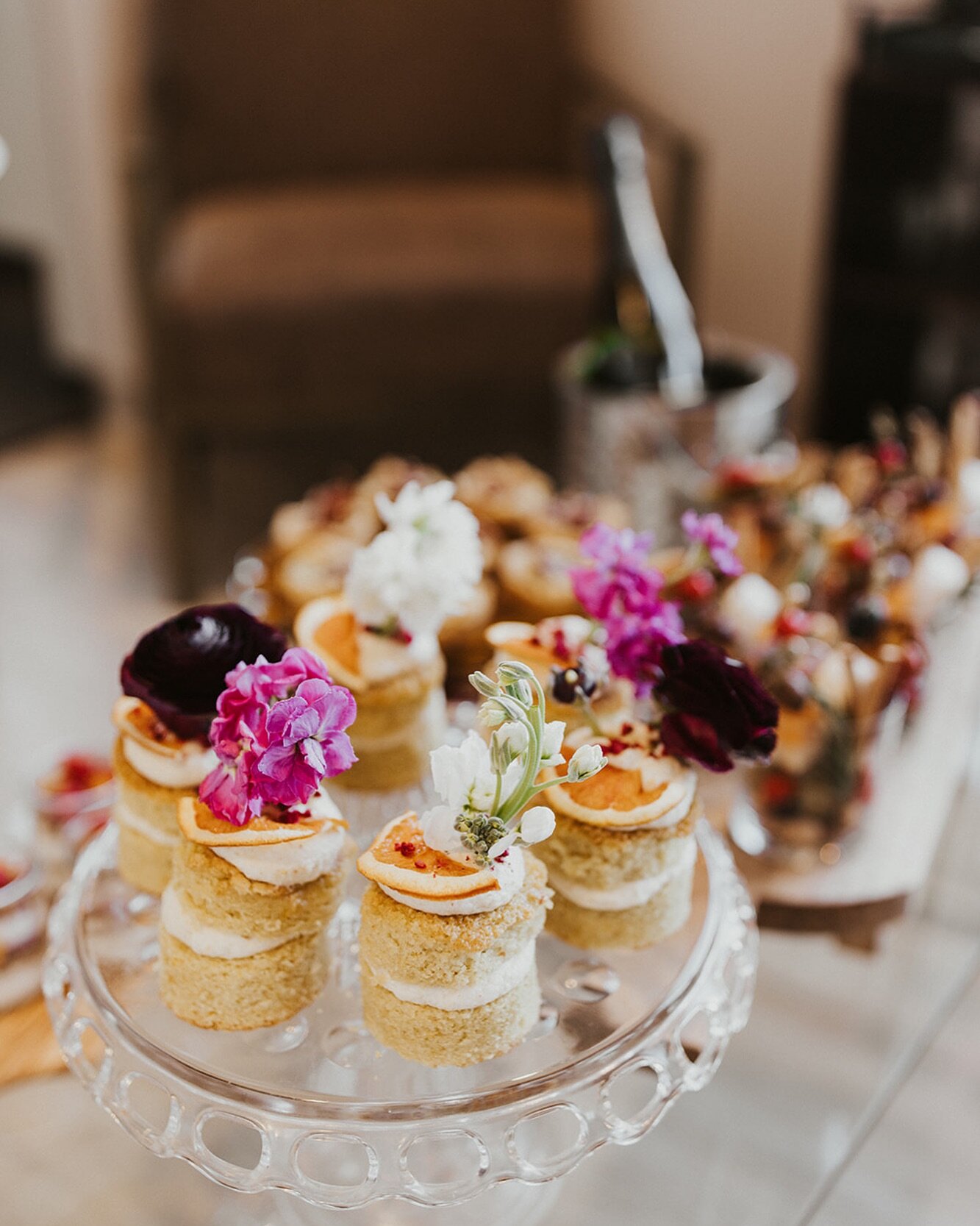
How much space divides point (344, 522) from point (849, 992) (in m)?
0.78

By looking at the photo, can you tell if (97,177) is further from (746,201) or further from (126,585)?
(746,201)

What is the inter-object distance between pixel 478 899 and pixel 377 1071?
156 millimetres

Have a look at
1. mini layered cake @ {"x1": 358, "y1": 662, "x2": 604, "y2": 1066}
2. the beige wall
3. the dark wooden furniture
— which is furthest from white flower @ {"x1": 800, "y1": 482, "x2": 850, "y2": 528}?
the beige wall

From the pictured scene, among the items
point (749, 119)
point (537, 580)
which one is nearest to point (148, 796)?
point (537, 580)

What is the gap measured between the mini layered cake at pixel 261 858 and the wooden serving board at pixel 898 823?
475 mm

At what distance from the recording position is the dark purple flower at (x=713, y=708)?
85cm

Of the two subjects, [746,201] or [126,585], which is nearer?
[126,585]

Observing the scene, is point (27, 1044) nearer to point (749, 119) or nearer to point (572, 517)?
point (572, 517)

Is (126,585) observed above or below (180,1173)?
below

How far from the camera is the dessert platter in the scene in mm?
777

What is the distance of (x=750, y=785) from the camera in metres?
1.20

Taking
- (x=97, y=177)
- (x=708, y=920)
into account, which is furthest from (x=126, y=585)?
(x=708, y=920)

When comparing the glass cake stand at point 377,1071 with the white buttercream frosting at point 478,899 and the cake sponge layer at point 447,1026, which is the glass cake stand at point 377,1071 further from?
the white buttercream frosting at point 478,899

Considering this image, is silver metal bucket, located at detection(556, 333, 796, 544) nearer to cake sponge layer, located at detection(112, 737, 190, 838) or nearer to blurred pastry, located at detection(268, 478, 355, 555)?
blurred pastry, located at detection(268, 478, 355, 555)
